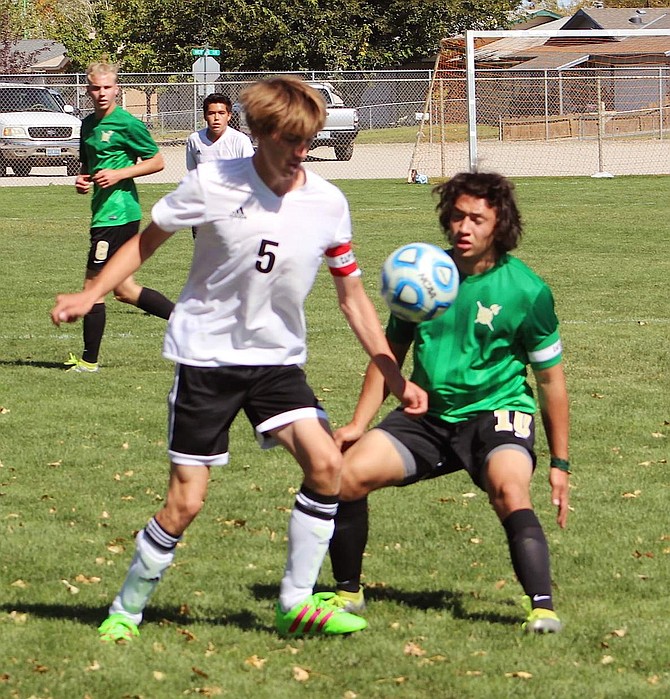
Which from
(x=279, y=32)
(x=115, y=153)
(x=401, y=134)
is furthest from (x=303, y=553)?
(x=279, y=32)

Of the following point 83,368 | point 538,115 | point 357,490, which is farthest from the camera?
point 538,115

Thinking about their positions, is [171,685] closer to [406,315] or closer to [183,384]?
[183,384]

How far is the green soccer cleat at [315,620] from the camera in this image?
4613 millimetres

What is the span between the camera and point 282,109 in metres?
4.18

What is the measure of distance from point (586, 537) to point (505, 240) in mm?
1762

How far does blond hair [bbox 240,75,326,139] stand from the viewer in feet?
13.7

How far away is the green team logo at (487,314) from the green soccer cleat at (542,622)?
3.40ft

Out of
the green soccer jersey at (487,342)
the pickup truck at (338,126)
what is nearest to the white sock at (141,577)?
the green soccer jersey at (487,342)

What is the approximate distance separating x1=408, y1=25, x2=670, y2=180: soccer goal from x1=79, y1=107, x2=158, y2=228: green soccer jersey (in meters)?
13.3

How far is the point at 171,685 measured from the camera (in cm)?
427

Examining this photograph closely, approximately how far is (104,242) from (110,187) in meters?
0.42

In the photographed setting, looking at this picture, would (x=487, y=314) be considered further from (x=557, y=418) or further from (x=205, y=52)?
(x=205, y=52)

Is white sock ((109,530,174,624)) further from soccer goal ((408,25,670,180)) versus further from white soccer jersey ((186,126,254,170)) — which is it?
soccer goal ((408,25,670,180))

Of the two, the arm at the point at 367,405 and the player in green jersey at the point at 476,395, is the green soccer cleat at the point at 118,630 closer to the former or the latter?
the player in green jersey at the point at 476,395
